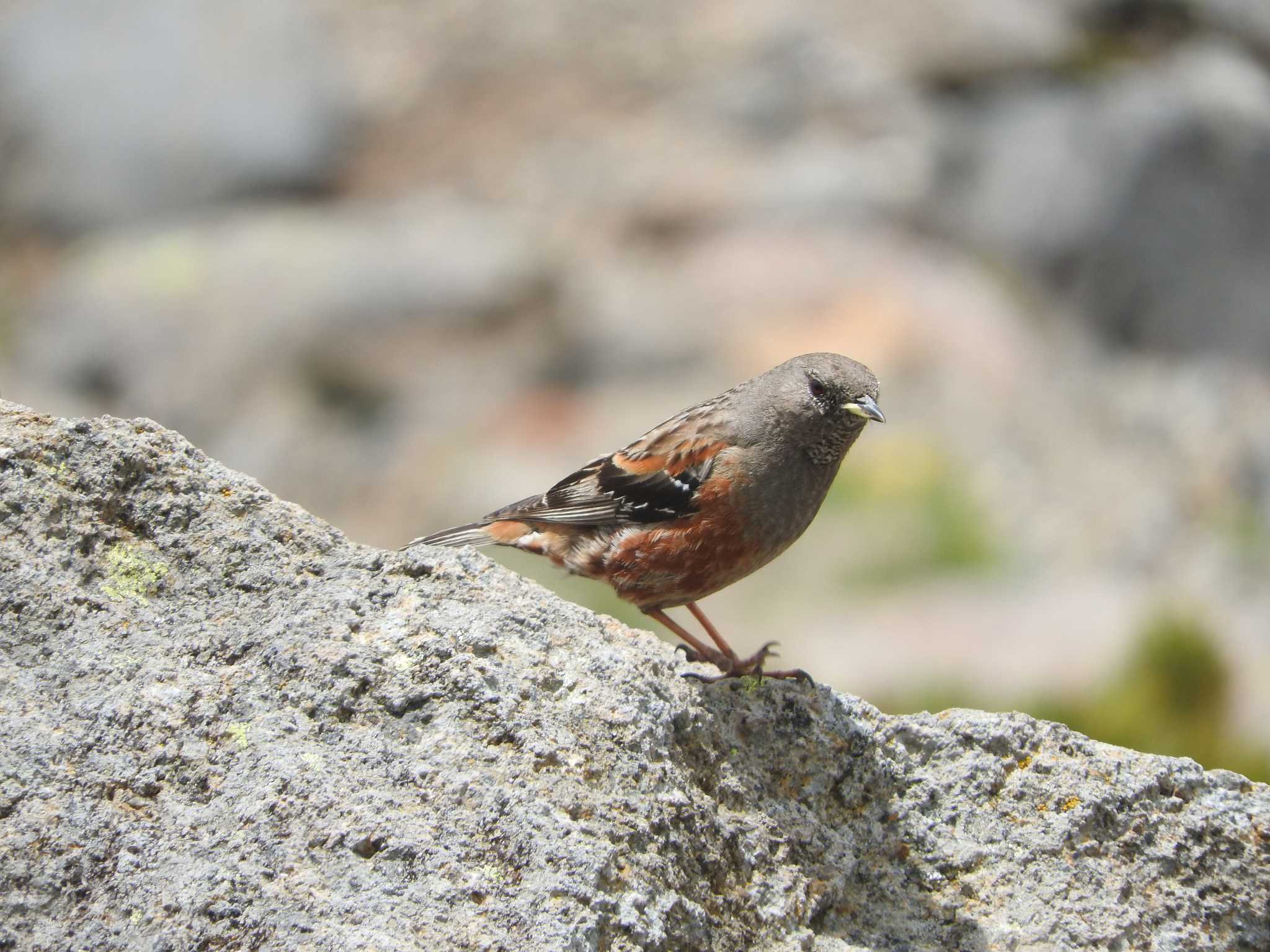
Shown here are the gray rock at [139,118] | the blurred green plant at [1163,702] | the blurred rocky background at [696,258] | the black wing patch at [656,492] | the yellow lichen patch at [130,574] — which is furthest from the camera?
the gray rock at [139,118]

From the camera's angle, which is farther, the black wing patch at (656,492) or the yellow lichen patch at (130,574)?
the black wing patch at (656,492)

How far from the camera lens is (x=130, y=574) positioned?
3102mm

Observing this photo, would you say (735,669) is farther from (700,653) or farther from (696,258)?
(696,258)

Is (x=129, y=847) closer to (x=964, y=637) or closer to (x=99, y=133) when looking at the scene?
(x=964, y=637)

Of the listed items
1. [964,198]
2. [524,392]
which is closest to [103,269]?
[524,392]

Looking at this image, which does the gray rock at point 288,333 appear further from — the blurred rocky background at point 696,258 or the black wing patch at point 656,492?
the black wing patch at point 656,492

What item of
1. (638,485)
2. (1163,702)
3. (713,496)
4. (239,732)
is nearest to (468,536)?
(638,485)

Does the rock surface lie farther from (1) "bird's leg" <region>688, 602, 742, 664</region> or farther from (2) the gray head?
(2) the gray head

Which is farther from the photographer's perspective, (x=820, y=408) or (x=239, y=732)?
(x=820, y=408)

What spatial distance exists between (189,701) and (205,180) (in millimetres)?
15798

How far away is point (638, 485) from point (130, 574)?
224 centimetres

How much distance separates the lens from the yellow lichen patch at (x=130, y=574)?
3061 millimetres

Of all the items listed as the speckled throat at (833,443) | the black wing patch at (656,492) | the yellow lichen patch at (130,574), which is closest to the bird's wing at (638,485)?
the black wing patch at (656,492)

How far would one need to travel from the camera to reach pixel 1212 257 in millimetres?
15992
